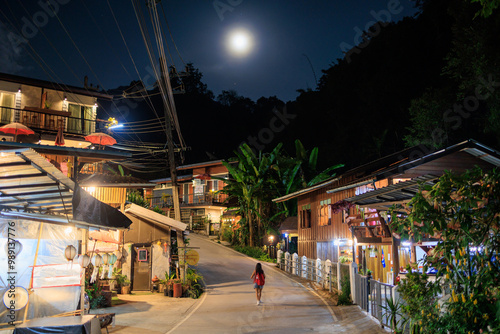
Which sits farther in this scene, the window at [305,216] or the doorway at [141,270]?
the window at [305,216]

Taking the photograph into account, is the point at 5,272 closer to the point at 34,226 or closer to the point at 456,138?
the point at 34,226

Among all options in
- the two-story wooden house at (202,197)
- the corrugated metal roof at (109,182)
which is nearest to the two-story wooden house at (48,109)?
the corrugated metal roof at (109,182)

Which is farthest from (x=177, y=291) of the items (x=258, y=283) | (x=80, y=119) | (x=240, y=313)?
(x=80, y=119)

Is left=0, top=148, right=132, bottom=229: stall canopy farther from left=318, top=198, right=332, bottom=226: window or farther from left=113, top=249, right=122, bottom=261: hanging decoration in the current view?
left=318, top=198, right=332, bottom=226: window

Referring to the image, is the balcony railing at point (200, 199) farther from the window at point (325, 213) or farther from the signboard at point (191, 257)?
the signboard at point (191, 257)

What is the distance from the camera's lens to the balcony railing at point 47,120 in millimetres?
26812

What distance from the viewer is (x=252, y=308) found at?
15.5 m

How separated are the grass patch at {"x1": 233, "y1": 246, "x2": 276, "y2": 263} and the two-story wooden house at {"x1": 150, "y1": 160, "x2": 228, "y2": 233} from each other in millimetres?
9937

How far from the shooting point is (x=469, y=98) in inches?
888

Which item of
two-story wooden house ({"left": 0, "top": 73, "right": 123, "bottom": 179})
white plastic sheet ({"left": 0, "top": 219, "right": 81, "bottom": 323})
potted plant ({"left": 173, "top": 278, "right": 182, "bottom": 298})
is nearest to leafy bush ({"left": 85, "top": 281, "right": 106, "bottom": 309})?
potted plant ({"left": 173, "top": 278, "right": 182, "bottom": 298})

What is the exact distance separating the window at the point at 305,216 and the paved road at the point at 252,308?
415 centimetres

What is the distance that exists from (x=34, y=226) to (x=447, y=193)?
9337mm

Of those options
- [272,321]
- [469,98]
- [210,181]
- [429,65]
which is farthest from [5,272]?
[210,181]

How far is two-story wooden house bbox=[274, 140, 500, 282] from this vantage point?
12.4 meters
